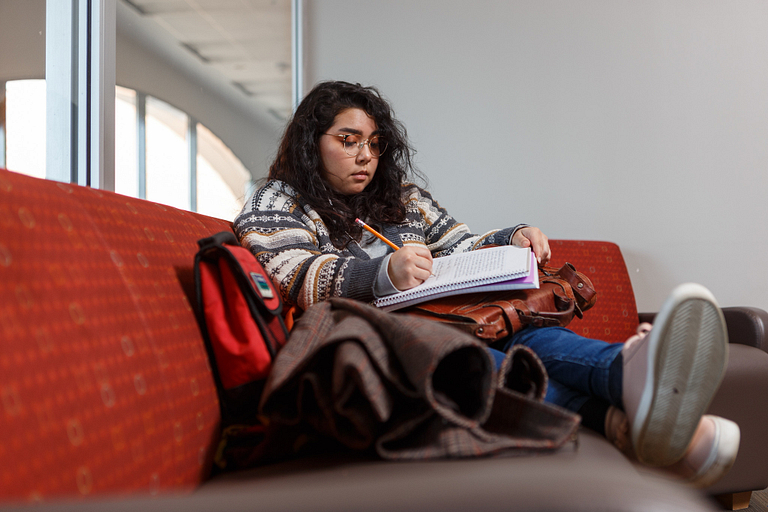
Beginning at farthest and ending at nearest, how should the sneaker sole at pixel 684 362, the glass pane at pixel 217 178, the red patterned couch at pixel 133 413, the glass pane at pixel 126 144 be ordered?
the glass pane at pixel 217 178 → the glass pane at pixel 126 144 → the sneaker sole at pixel 684 362 → the red patterned couch at pixel 133 413

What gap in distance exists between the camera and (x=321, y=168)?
4.54 feet

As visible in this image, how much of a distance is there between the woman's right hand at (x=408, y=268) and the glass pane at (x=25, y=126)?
705mm

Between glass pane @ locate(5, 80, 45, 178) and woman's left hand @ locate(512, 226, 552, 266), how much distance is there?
3.53ft

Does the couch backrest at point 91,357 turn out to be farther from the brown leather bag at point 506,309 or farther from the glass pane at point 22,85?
the brown leather bag at point 506,309

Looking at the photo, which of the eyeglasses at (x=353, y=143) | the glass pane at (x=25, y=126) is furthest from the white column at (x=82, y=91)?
the eyeglasses at (x=353, y=143)

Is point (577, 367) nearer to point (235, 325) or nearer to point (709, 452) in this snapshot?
point (709, 452)

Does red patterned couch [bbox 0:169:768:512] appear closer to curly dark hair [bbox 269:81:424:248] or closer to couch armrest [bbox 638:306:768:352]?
curly dark hair [bbox 269:81:424:248]

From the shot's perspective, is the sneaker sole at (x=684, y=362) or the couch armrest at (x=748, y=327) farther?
the couch armrest at (x=748, y=327)

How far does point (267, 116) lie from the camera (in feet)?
6.84

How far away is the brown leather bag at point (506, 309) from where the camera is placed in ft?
2.87

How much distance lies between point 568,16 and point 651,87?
0.43 metres

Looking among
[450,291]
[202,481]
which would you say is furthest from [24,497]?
[450,291]

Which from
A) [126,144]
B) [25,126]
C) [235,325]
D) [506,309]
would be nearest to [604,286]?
[506,309]

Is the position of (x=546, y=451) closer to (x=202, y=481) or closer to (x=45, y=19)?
(x=202, y=481)
